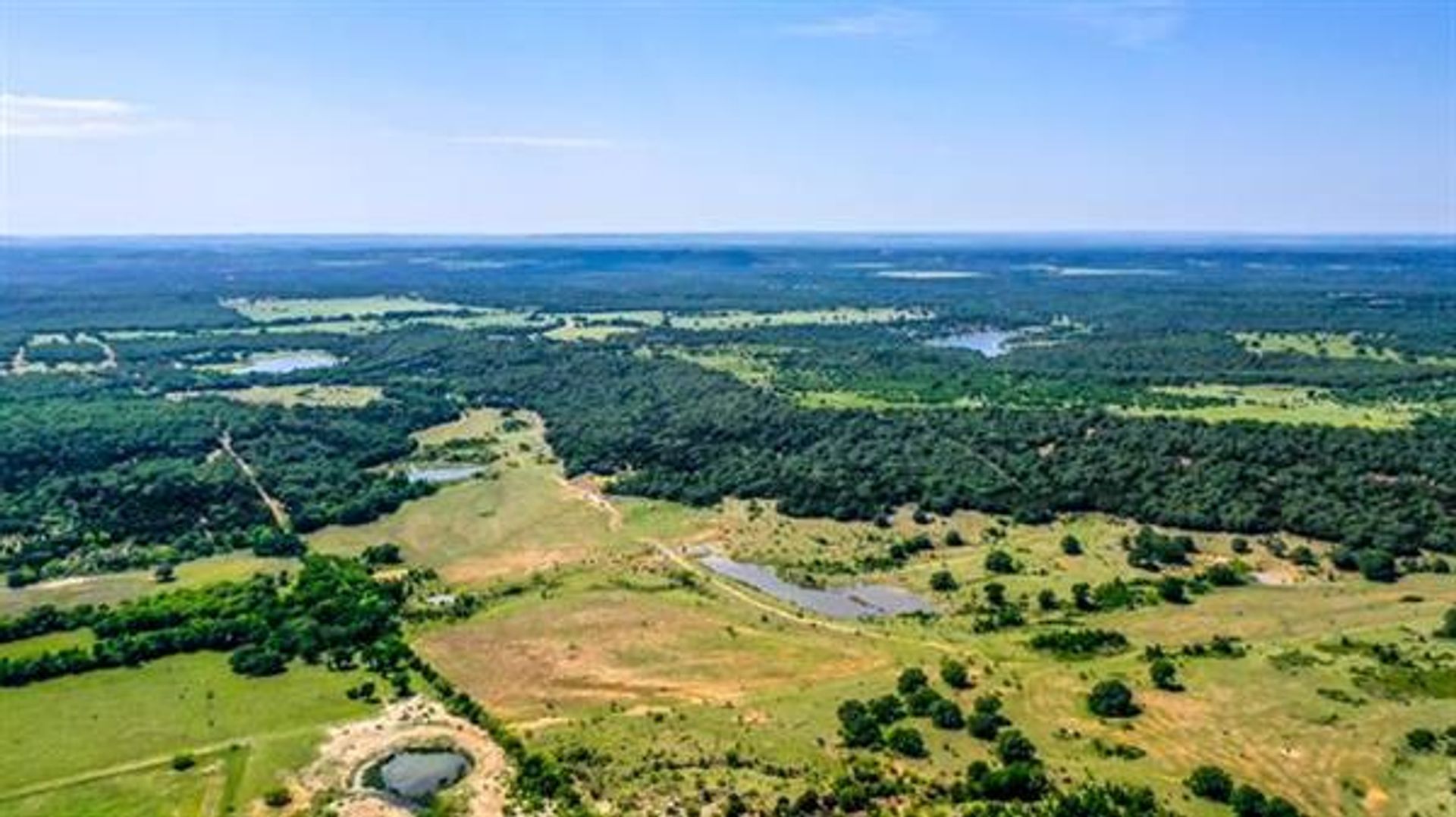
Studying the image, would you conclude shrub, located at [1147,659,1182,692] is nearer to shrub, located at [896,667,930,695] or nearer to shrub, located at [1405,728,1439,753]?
shrub, located at [1405,728,1439,753]

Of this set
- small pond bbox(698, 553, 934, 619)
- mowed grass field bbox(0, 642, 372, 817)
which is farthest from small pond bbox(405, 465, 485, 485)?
mowed grass field bbox(0, 642, 372, 817)

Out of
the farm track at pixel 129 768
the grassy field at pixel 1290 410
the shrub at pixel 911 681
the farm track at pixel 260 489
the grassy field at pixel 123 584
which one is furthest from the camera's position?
the grassy field at pixel 1290 410

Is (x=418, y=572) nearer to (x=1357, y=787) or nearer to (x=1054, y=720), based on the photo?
(x=1054, y=720)

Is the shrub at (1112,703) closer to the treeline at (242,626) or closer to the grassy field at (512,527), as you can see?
the treeline at (242,626)

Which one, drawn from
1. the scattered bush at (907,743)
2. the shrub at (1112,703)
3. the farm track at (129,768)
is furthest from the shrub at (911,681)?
the farm track at (129,768)

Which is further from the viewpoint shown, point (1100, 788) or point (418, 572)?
point (418, 572)

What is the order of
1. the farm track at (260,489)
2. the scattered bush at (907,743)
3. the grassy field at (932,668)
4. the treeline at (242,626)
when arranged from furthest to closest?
the farm track at (260,489)
the treeline at (242,626)
the scattered bush at (907,743)
the grassy field at (932,668)

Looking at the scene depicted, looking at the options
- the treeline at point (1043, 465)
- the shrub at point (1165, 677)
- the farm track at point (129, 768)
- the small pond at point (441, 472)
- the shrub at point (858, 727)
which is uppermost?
the treeline at point (1043, 465)

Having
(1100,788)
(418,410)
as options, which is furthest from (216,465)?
(1100,788)
